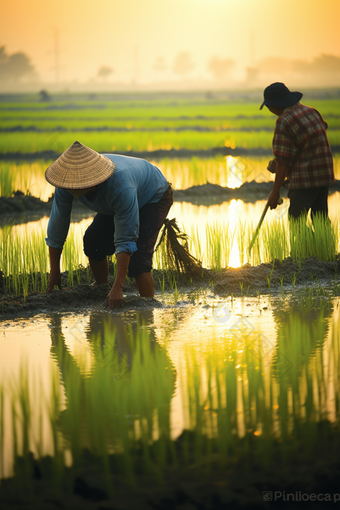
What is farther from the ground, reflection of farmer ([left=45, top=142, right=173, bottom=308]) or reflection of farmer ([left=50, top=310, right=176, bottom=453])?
reflection of farmer ([left=45, top=142, right=173, bottom=308])

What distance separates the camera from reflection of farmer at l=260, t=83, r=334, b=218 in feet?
13.0

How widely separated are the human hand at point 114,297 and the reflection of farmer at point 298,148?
4.76ft

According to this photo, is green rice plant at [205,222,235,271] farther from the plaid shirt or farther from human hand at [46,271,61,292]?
human hand at [46,271,61,292]

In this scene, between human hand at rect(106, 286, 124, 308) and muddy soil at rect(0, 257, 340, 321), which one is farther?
muddy soil at rect(0, 257, 340, 321)

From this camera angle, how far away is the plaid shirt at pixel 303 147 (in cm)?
396

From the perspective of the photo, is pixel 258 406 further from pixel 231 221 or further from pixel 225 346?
pixel 231 221

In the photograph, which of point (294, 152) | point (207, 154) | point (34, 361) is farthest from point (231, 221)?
point (207, 154)

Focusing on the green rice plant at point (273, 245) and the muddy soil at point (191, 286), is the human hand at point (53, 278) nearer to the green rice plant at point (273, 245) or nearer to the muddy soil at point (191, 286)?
the muddy soil at point (191, 286)

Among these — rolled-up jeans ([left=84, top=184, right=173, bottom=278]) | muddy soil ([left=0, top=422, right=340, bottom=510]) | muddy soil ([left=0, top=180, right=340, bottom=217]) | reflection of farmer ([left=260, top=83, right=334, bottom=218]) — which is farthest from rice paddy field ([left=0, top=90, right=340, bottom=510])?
muddy soil ([left=0, top=180, right=340, bottom=217])

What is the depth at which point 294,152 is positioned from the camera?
404cm

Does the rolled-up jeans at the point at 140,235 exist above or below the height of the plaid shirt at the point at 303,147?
below

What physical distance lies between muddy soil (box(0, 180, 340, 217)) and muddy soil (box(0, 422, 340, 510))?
5825 millimetres

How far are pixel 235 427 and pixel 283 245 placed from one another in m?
2.79

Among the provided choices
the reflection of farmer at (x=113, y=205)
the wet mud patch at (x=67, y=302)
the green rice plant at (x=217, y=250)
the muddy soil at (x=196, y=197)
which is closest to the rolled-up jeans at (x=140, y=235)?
the reflection of farmer at (x=113, y=205)
